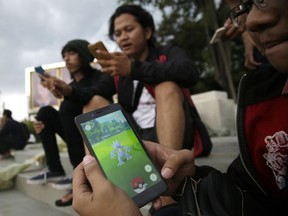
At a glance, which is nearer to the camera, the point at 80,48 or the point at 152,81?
the point at 152,81

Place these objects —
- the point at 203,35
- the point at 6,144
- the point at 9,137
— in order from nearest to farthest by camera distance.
Answer: the point at 6,144 < the point at 9,137 < the point at 203,35

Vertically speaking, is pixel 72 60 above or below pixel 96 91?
above

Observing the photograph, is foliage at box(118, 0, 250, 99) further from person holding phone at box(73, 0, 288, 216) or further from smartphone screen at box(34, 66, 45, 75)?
person holding phone at box(73, 0, 288, 216)

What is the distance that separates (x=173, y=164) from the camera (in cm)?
90

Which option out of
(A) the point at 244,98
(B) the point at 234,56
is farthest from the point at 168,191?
(B) the point at 234,56

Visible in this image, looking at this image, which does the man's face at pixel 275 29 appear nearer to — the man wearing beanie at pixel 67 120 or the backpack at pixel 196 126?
the backpack at pixel 196 126

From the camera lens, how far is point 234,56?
11.8 metres

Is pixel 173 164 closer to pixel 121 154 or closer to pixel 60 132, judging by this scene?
pixel 121 154

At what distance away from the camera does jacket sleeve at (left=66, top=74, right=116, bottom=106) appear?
2.04 metres

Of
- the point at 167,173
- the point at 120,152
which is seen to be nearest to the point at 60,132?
the point at 120,152

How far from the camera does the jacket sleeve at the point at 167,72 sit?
5.55 ft

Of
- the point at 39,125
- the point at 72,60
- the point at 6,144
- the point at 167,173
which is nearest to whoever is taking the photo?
the point at 167,173

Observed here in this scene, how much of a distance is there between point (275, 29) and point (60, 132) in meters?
2.04

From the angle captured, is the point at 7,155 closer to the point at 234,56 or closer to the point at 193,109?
the point at 193,109
